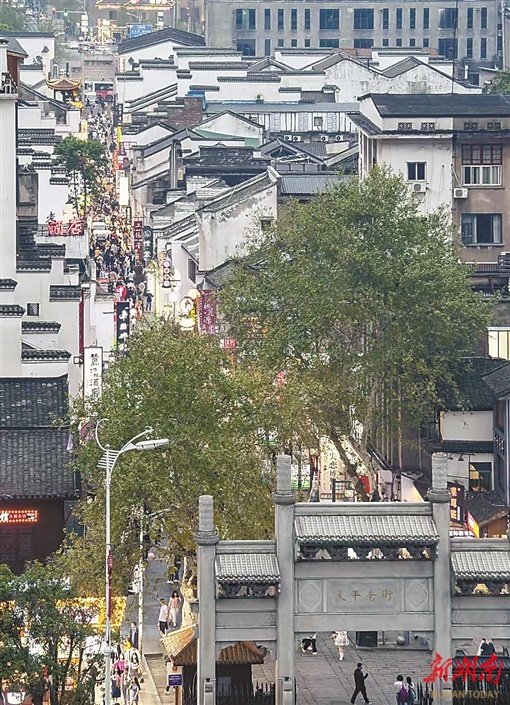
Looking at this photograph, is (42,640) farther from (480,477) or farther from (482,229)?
(482,229)

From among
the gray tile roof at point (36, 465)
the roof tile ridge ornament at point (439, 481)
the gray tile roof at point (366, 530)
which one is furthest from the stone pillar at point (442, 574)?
the gray tile roof at point (36, 465)

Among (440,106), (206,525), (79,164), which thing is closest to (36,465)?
(206,525)

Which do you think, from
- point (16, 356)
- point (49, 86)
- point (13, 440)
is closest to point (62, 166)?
point (49, 86)

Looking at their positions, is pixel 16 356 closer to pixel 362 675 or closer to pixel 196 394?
pixel 196 394

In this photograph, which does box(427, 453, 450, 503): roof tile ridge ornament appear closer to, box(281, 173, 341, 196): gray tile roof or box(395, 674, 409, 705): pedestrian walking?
box(395, 674, 409, 705): pedestrian walking

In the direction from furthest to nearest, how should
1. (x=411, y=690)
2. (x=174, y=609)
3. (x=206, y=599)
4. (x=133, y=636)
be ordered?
(x=174, y=609)
(x=133, y=636)
(x=411, y=690)
(x=206, y=599)

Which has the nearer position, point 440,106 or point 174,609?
point 174,609

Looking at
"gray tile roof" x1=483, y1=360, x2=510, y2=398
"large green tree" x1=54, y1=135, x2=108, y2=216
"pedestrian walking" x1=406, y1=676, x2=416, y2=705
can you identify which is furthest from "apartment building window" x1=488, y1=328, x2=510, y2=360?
"large green tree" x1=54, y1=135, x2=108, y2=216
